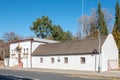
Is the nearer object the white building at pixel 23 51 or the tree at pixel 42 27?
the white building at pixel 23 51

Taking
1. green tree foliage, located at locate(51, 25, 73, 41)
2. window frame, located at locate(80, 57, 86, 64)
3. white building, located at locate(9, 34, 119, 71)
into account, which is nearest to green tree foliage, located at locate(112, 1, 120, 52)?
→ white building, located at locate(9, 34, 119, 71)

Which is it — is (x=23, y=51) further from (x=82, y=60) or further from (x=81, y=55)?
(x=82, y=60)

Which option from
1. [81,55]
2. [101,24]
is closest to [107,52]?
[81,55]

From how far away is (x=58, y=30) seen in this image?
291 feet

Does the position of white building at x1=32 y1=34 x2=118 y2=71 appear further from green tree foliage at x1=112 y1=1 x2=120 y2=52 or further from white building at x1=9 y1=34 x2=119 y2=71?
green tree foliage at x1=112 y1=1 x2=120 y2=52

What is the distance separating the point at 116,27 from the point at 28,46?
22.5 meters

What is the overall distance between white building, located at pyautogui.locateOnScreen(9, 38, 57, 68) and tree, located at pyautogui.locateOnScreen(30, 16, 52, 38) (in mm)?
27216

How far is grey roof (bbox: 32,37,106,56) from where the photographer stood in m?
43.9

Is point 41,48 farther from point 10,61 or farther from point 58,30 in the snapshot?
point 58,30

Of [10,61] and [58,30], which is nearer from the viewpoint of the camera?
[10,61]

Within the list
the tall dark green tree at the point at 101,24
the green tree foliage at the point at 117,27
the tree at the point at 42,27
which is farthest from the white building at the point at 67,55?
the tree at the point at 42,27

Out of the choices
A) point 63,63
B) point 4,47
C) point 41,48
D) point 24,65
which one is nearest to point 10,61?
point 24,65

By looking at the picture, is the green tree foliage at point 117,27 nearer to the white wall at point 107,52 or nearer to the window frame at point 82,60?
the white wall at point 107,52

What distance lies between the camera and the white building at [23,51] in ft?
185
